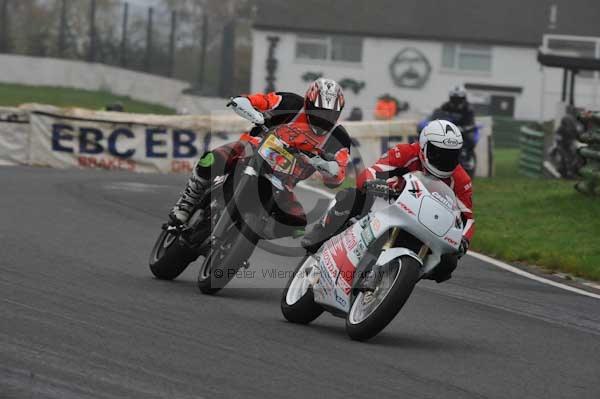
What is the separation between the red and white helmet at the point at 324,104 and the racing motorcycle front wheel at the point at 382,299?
1.67 m

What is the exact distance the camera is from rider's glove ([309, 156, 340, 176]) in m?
9.12

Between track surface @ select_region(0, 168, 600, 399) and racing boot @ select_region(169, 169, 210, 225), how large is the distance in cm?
51

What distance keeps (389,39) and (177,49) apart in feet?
30.4

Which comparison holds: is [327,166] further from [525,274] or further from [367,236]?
[525,274]

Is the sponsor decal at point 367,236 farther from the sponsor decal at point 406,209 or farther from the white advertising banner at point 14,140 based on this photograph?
the white advertising banner at point 14,140

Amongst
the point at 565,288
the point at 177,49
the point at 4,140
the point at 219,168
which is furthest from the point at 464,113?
the point at 177,49

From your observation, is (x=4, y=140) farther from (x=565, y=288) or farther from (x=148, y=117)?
(x=565, y=288)

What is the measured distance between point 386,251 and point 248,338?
0.94 metres

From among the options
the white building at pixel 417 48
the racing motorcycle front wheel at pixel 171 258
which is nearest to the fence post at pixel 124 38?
the white building at pixel 417 48

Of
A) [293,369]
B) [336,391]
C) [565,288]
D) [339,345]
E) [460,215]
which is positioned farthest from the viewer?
[565,288]

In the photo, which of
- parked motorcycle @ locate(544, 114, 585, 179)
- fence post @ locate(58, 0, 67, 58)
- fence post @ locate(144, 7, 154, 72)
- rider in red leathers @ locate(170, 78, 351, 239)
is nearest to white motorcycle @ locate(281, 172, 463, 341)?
rider in red leathers @ locate(170, 78, 351, 239)

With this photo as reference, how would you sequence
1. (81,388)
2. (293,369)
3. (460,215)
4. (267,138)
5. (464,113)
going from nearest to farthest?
(81,388) → (293,369) → (460,215) → (267,138) → (464,113)

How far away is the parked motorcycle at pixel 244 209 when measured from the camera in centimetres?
921

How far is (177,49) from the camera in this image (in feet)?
183
